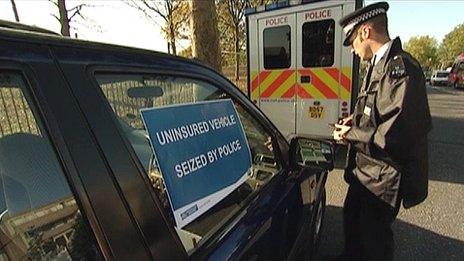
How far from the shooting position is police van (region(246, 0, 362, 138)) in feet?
17.6

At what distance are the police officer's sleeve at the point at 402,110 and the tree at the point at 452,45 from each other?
197 ft

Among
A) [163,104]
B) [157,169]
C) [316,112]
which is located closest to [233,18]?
[316,112]

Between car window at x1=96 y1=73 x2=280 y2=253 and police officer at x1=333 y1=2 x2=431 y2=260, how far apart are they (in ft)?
3.22

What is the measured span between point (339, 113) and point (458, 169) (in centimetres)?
203

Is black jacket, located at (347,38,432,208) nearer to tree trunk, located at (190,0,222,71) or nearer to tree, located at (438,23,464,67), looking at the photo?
tree trunk, located at (190,0,222,71)

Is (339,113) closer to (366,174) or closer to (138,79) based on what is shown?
(366,174)

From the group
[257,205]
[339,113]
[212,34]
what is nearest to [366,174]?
[257,205]

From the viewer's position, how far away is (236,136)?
1.55 m

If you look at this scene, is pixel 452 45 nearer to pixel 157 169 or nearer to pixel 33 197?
pixel 157 169

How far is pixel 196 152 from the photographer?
1272 millimetres

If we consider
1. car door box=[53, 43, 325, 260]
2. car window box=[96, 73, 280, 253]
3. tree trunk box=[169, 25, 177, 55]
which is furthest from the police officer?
tree trunk box=[169, 25, 177, 55]

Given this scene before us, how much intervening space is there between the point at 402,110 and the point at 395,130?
0.42 ft

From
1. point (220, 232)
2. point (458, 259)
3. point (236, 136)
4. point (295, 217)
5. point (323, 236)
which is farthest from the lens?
point (323, 236)

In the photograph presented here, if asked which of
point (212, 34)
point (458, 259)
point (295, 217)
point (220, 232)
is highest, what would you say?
point (212, 34)
